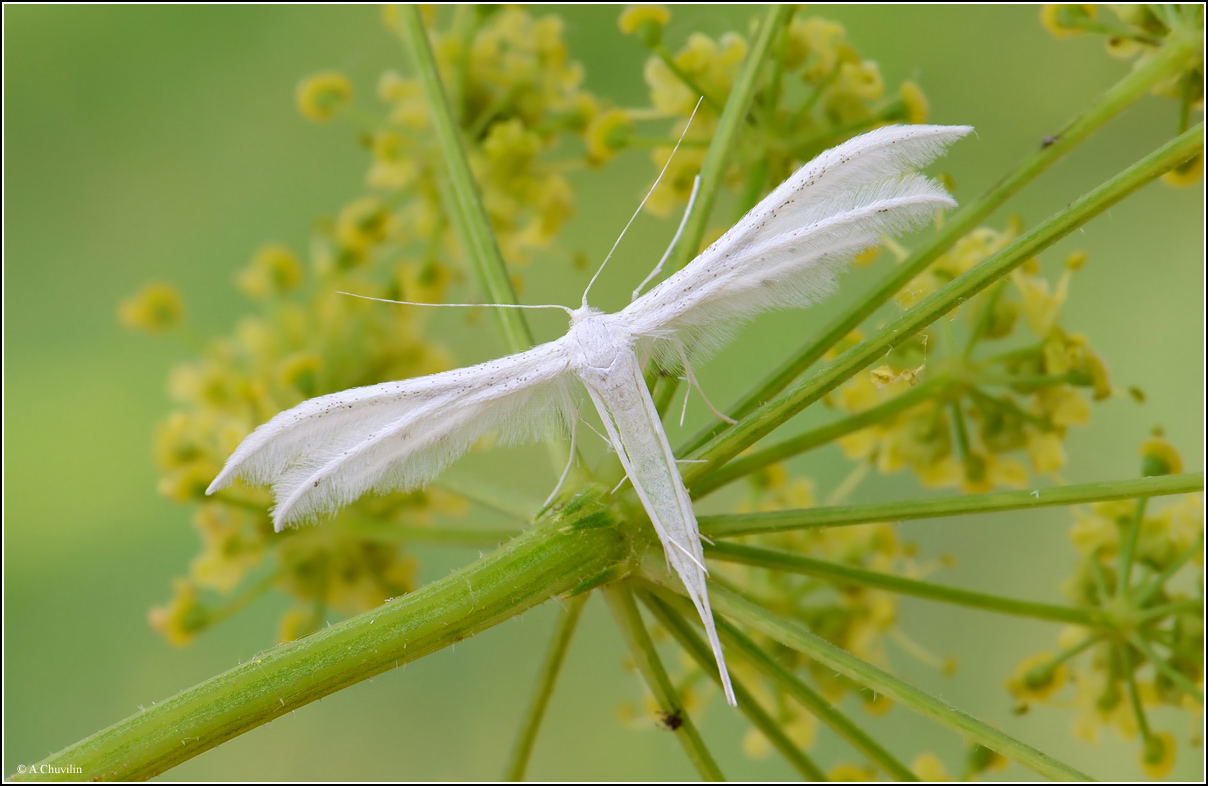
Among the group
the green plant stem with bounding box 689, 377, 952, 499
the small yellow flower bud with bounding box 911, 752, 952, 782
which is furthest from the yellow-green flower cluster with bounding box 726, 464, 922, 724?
the green plant stem with bounding box 689, 377, 952, 499

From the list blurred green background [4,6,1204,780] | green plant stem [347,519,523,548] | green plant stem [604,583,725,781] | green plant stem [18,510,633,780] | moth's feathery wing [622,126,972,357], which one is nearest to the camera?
green plant stem [18,510,633,780]

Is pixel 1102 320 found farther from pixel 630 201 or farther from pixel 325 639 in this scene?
pixel 325 639

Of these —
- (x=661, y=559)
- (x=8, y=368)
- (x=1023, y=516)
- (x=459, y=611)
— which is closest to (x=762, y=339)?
(x=1023, y=516)

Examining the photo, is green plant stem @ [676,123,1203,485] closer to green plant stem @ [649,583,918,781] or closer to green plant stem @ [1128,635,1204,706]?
green plant stem @ [649,583,918,781]

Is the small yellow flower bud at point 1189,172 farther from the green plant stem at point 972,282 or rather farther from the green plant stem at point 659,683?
the green plant stem at point 659,683

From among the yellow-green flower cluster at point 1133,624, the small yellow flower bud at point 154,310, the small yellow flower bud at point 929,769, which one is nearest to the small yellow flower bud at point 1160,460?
the yellow-green flower cluster at point 1133,624

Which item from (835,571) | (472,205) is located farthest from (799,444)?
(472,205)
